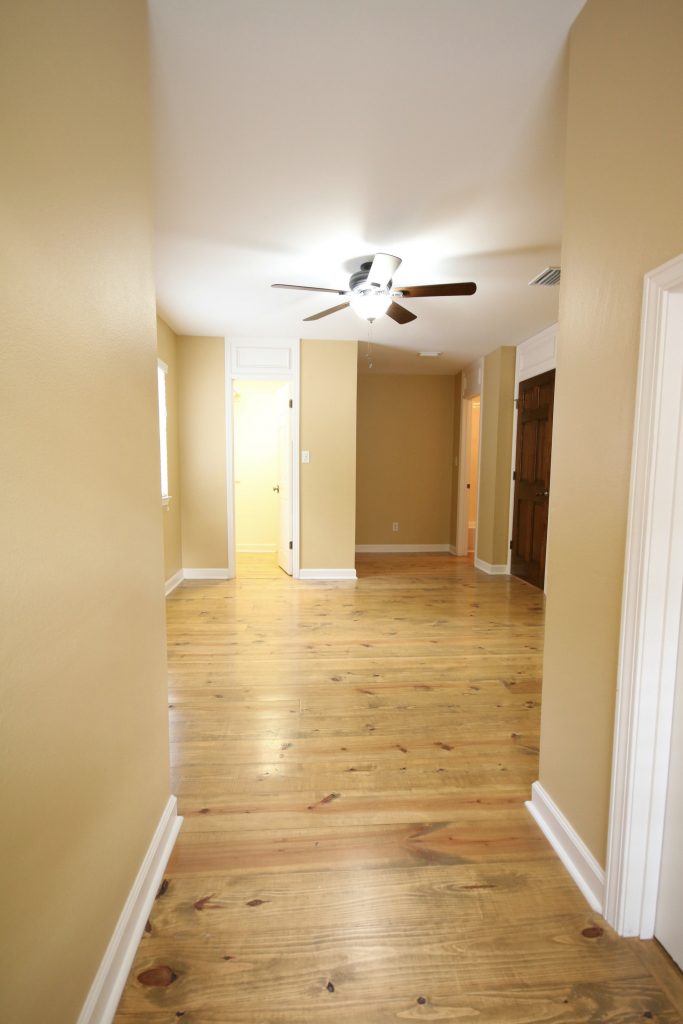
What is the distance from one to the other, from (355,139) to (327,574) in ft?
13.1

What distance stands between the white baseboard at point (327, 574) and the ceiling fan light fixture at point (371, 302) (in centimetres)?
296

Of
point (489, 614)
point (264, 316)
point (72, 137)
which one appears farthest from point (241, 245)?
point (489, 614)

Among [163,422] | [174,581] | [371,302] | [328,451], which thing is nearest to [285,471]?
[328,451]

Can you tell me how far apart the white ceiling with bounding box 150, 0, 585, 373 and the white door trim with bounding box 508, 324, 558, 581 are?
1.13 meters

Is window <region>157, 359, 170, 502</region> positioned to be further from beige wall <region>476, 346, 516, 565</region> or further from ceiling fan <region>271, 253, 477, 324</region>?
beige wall <region>476, 346, 516, 565</region>

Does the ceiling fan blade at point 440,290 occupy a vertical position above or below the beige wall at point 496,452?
above

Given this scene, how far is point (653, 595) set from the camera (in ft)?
3.70

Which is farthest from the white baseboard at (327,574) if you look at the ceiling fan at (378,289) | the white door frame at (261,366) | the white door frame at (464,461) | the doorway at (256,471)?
the ceiling fan at (378,289)

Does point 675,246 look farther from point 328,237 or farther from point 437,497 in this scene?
point 437,497

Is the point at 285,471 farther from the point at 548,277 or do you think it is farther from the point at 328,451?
Answer: the point at 548,277

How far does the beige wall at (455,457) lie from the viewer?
6.57 m

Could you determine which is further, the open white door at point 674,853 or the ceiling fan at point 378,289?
the ceiling fan at point 378,289

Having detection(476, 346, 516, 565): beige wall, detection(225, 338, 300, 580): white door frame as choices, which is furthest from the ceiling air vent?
detection(225, 338, 300, 580): white door frame

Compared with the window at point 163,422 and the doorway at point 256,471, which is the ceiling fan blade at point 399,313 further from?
the doorway at point 256,471
